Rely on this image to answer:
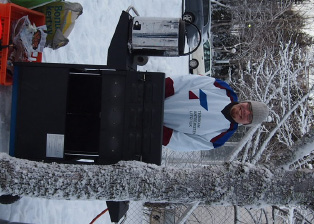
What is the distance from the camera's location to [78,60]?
16.4ft

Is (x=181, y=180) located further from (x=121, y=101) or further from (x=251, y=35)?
(x=251, y=35)

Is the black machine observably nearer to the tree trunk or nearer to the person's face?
the tree trunk

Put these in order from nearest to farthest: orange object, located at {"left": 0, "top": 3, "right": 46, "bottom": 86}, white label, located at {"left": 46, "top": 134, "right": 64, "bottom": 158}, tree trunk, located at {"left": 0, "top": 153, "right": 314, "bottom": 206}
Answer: tree trunk, located at {"left": 0, "top": 153, "right": 314, "bottom": 206} < white label, located at {"left": 46, "top": 134, "right": 64, "bottom": 158} < orange object, located at {"left": 0, "top": 3, "right": 46, "bottom": 86}

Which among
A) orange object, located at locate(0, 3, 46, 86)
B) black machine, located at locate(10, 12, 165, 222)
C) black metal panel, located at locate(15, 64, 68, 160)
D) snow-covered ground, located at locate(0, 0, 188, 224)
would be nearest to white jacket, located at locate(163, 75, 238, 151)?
black machine, located at locate(10, 12, 165, 222)

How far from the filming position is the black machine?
2.67m

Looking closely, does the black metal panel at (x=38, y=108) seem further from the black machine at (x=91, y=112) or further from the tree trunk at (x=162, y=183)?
the tree trunk at (x=162, y=183)

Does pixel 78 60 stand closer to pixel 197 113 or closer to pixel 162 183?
pixel 197 113

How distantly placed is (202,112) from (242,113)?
35 cm

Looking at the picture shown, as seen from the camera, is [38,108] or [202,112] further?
[202,112]

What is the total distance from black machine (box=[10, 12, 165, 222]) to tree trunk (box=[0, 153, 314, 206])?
524 mm

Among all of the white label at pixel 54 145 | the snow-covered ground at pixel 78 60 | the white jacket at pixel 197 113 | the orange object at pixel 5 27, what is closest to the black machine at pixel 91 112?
the white label at pixel 54 145

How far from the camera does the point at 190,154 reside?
23.1ft

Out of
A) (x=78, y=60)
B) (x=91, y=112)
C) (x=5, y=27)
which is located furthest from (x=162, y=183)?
(x=78, y=60)

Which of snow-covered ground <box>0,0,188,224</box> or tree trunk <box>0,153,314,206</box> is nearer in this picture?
tree trunk <box>0,153,314,206</box>
